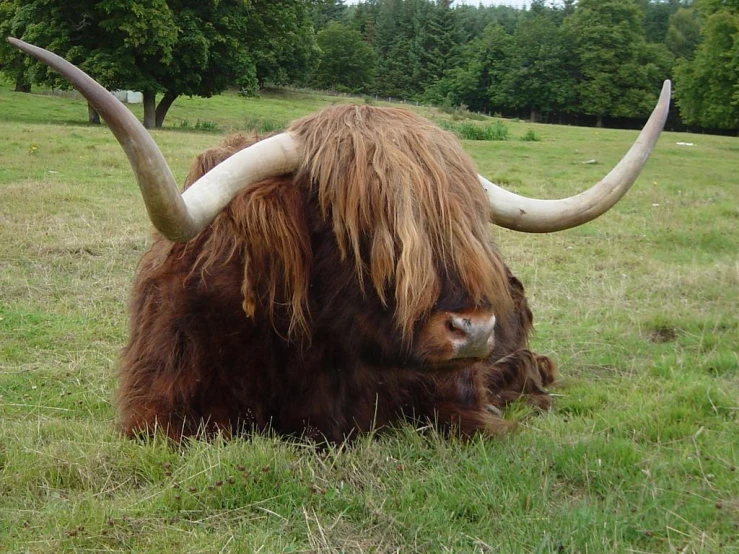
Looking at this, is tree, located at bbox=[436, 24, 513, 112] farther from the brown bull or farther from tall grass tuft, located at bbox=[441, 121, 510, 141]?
the brown bull

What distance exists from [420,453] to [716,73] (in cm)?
3799

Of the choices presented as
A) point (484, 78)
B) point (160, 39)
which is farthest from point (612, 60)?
point (160, 39)

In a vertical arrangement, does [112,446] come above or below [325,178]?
below

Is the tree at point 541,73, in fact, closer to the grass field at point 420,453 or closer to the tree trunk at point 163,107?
the tree trunk at point 163,107

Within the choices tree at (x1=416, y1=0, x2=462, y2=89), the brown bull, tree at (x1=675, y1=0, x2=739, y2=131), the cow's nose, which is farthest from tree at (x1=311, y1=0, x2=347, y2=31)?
the cow's nose

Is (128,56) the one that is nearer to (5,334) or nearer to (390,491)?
(5,334)

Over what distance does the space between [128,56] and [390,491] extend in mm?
23567

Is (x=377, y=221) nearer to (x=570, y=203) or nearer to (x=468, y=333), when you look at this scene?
(x=468, y=333)

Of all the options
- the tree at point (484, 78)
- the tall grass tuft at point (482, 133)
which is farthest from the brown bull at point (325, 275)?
the tree at point (484, 78)

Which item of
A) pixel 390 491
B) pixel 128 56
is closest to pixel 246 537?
pixel 390 491

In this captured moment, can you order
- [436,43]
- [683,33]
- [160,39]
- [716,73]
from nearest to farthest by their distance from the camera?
1. [160,39]
2. [716,73]
3. [683,33]
4. [436,43]

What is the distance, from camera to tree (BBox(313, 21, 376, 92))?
53594 millimetres

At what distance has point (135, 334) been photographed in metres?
3.31

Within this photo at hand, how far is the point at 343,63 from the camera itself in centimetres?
5550
